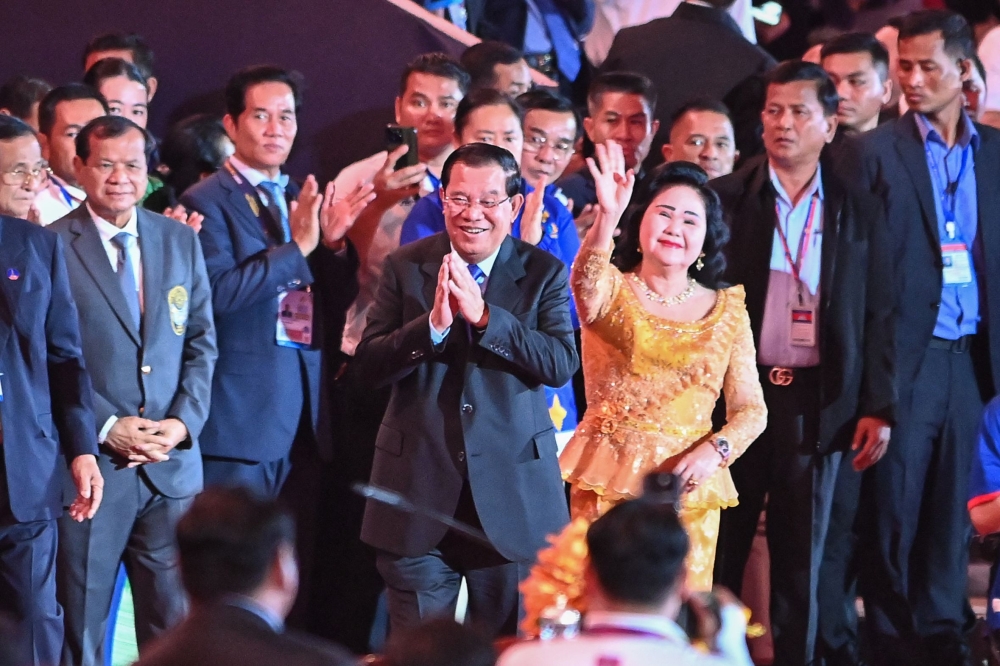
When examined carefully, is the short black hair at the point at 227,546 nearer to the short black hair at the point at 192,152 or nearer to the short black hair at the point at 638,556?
the short black hair at the point at 638,556

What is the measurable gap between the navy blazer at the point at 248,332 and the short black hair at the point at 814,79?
1789 mm

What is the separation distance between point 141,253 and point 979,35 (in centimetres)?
515

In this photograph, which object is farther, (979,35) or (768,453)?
(979,35)

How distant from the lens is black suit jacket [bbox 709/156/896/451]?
5.28m

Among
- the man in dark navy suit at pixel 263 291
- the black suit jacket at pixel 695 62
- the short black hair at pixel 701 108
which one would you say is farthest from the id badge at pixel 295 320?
the black suit jacket at pixel 695 62

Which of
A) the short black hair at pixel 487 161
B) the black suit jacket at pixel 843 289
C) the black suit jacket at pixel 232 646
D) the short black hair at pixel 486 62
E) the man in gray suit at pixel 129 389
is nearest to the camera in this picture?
the black suit jacket at pixel 232 646

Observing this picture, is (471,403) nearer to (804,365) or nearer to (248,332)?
(248,332)

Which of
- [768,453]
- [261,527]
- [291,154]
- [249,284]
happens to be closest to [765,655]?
[768,453]

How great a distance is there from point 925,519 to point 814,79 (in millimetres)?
1571

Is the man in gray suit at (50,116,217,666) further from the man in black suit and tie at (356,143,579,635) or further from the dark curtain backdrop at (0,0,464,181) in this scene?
the dark curtain backdrop at (0,0,464,181)

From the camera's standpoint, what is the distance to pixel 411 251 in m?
4.55

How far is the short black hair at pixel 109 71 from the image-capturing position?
19.3ft

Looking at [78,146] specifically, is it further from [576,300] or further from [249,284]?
[576,300]

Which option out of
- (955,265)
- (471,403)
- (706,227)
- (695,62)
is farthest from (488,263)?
(695,62)
